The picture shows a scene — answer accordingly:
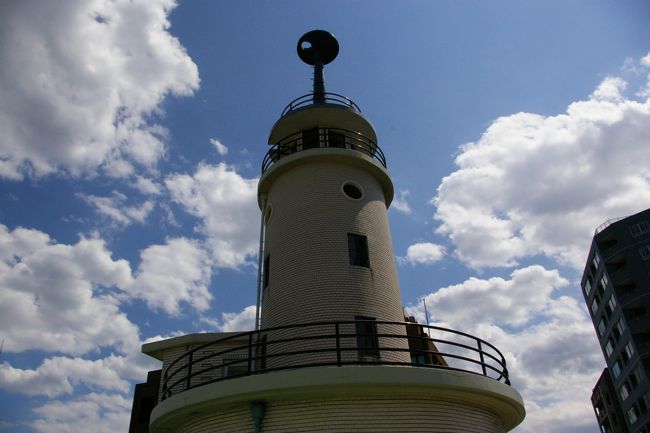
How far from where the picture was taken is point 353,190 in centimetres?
1681

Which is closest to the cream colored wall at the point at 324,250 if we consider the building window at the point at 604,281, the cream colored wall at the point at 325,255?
the cream colored wall at the point at 325,255

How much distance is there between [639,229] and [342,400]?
58.5 m

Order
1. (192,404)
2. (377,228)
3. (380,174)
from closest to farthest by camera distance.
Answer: (192,404)
(377,228)
(380,174)

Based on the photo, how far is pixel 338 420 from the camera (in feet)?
33.3

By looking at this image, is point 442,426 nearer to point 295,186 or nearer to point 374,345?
point 374,345

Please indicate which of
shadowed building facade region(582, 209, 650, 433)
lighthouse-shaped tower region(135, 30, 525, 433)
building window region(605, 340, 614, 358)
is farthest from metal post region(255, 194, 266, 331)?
building window region(605, 340, 614, 358)

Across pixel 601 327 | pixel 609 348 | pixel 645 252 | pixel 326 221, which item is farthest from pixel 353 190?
pixel 601 327

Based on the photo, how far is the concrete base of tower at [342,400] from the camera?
10.0m

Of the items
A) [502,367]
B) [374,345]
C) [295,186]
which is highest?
[295,186]

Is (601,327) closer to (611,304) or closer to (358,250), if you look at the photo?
(611,304)

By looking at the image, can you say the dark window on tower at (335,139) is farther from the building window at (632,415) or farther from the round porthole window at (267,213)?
the building window at (632,415)

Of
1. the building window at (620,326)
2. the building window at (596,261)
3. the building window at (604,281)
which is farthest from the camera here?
the building window at (596,261)

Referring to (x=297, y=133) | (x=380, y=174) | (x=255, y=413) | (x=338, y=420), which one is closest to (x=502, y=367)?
(x=338, y=420)

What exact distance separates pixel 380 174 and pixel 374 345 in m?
Result: 6.70
